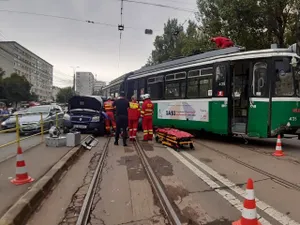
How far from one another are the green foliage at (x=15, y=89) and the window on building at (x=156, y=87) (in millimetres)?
55329

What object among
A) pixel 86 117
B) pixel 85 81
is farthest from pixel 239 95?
pixel 85 81

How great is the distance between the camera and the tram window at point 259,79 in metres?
9.73

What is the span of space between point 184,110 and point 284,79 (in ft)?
13.8

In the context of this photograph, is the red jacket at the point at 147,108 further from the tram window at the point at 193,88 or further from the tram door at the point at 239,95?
the tram door at the point at 239,95

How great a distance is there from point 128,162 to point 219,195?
129 inches

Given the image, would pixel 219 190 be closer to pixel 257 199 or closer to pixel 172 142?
pixel 257 199

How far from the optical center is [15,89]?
213 ft

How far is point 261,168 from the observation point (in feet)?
23.2

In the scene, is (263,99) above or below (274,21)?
below

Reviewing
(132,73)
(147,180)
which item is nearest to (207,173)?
(147,180)

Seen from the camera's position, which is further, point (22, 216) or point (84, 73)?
point (84, 73)

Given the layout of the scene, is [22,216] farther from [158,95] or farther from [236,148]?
[158,95]

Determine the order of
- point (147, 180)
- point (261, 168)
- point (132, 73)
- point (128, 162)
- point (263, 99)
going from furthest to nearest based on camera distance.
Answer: point (132, 73), point (263, 99), point (128, 162), point (261, 168), point (147, 180)

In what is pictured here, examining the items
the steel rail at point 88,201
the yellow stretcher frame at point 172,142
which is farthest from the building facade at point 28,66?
the steel rail at point 88,201
